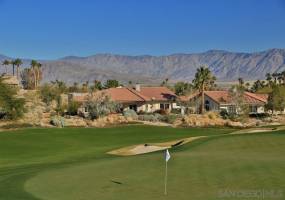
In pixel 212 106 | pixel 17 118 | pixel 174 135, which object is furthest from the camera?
pixel 212 106

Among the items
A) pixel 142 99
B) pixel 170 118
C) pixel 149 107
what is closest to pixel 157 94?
pixel 149 107

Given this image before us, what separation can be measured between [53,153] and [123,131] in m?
20.0

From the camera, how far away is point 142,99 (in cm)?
9319

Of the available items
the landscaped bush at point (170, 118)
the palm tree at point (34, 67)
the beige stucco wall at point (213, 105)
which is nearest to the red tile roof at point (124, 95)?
the beige stucco wall at point (213, 105)

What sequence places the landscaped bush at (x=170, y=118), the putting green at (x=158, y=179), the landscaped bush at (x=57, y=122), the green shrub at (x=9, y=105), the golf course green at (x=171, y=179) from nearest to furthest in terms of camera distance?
the golf course green at (x=171, y=179) < the putting green at (x=158, y=179) < the landscaped bush at (x=57, y=122) < the green shrub at (x=9, y=105) < the landscaped bush at (x=170, y=118)

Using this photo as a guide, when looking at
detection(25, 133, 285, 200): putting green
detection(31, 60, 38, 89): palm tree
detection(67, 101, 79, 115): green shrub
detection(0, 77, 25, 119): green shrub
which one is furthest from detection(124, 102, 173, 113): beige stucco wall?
detection(25, 133, 285, 200): putting green

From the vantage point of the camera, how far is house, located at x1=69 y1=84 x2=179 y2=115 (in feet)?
305

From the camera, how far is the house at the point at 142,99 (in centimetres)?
9294

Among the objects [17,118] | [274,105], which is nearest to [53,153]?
[17,118]

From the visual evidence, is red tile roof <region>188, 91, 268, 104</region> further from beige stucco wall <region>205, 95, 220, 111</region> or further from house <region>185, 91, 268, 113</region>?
beige stucco wall <region>205, 95, 220, 111</region>

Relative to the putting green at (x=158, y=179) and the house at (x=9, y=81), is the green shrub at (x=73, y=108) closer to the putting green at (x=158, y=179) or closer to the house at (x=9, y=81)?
the house at (x=9, y=81)

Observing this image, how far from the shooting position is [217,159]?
78.7ft

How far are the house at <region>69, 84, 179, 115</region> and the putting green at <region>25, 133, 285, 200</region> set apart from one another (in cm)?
6404

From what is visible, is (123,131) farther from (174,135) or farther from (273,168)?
(273,168)
